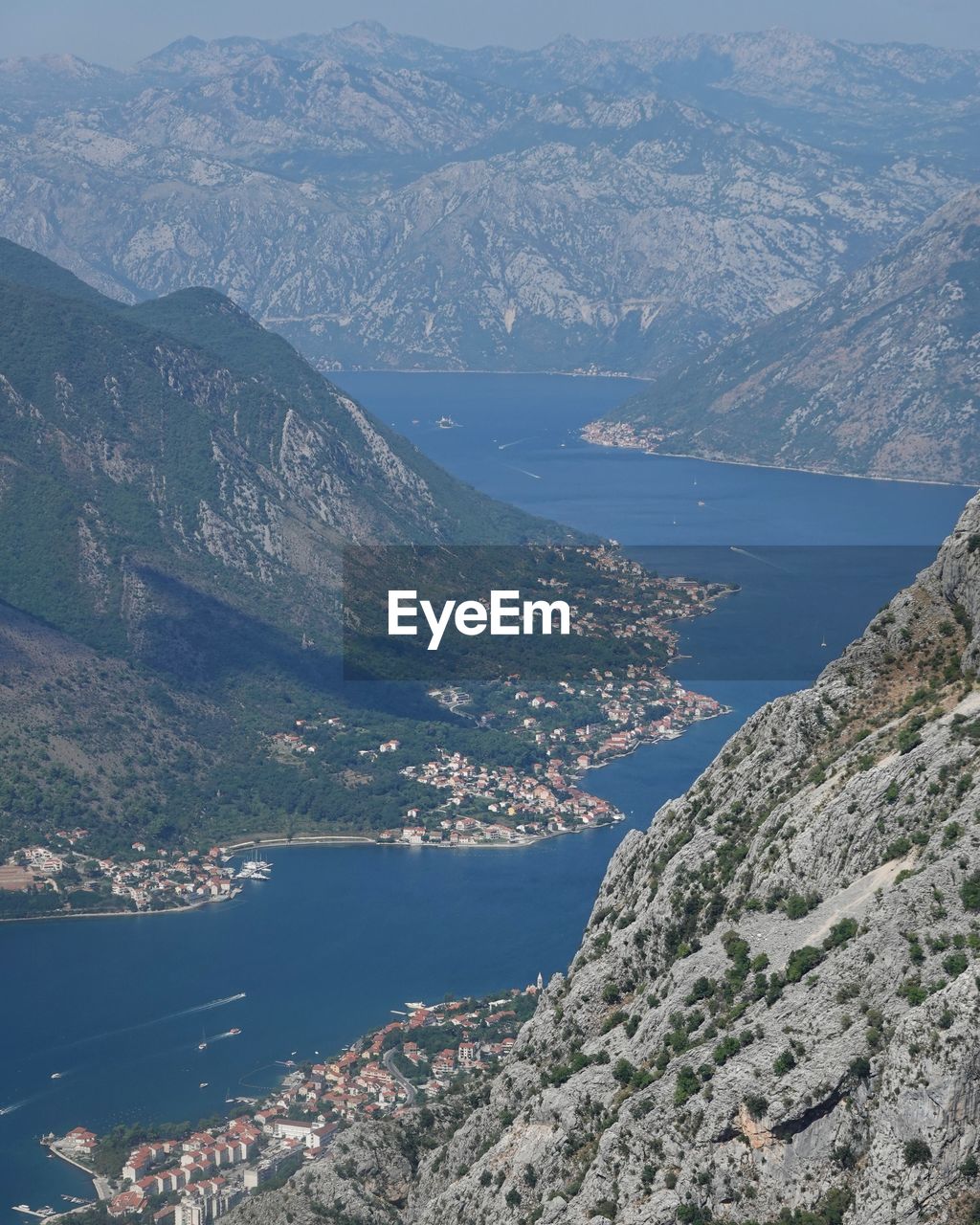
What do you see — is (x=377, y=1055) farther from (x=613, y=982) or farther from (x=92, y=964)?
(x=613, y=982)

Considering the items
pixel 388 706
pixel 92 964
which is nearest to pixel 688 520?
pixel 388 706

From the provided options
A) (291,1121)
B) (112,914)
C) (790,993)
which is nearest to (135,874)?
(112,914)

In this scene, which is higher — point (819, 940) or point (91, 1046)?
point (819, 940)

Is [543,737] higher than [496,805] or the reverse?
higher

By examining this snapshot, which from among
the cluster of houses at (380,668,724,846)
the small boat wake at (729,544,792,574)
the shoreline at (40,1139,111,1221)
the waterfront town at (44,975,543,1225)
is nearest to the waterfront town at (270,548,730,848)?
the cluster of houses at (380,668,724,846)

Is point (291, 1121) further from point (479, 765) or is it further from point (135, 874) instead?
point (479, 765)

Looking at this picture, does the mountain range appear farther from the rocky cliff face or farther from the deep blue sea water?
the rocky cliff face
